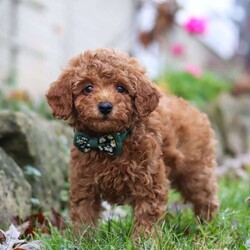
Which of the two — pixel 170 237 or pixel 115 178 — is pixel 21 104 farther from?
pixel 170 237

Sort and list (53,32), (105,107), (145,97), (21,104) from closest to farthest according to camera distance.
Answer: (105,107) < (145,97) < (21,104) < (53,32)

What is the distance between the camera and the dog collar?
439cm

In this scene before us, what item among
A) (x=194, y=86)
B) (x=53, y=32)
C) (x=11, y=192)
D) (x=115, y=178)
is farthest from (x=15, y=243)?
(x=194, y=86)

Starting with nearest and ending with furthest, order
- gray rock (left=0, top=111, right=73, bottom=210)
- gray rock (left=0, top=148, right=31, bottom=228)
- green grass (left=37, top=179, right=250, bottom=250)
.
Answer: green grass (left=37, top=179, right=250, bottom=250), gray rock (left=0, top=148, right=31, bottom=228), gray rock (left=0, top=111, right=73, bottom=210)

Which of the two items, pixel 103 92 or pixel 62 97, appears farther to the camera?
pixel 62 97

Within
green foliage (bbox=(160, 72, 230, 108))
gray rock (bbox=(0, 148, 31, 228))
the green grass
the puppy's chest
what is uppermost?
the puppy's chest

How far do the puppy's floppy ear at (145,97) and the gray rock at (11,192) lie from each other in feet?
4.54

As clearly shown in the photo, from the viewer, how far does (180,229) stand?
4.95m

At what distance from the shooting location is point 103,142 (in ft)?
14.5

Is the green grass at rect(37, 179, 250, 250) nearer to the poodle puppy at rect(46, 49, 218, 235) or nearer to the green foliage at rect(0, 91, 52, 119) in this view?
the poodle puppy at rect(46, 49, 218, 235)

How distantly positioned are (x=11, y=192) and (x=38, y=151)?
0.89 metres

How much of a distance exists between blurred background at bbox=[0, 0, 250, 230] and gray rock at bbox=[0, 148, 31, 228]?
0.04 feet

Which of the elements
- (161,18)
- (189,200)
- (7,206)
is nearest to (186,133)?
(189,200)

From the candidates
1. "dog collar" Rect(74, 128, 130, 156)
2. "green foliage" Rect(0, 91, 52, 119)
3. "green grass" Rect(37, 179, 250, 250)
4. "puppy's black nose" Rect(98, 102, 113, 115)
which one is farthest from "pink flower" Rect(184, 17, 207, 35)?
"puppy's black nose" Rect(98, 102, 113, 115)
